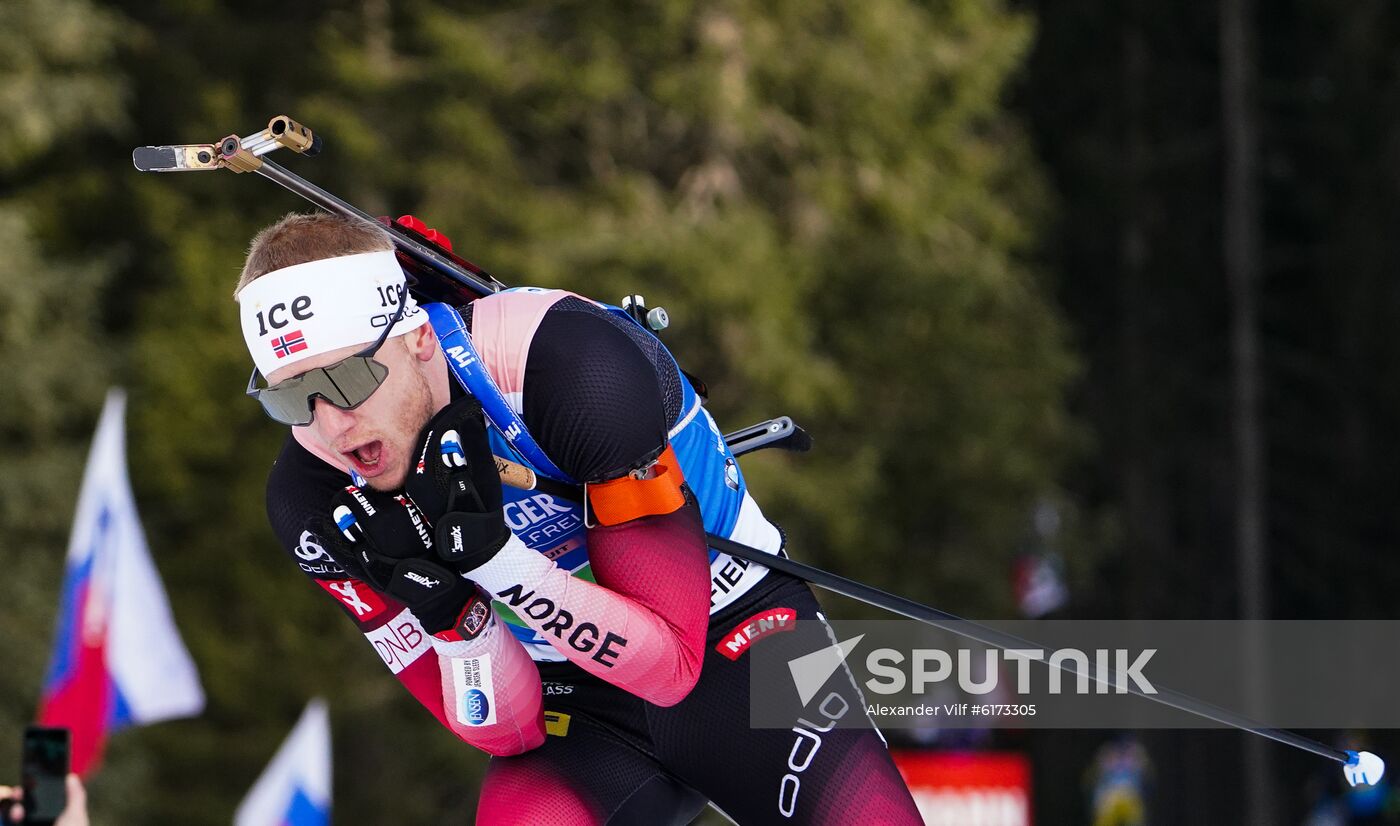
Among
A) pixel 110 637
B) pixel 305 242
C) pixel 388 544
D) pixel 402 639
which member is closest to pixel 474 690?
pixel 402 639

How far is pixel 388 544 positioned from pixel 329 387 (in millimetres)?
348

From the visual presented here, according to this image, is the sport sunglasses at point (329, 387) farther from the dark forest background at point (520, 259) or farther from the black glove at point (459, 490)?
the dark forest background at point (520, 259)

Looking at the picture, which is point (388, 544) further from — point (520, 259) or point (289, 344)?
point (520, 259)

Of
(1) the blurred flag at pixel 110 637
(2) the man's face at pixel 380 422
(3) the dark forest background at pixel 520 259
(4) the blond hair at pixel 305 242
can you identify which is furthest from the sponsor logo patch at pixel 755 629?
(3) the dark forest background at pixel 520 259

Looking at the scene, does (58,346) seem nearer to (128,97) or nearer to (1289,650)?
(128,97)

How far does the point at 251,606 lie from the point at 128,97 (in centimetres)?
556

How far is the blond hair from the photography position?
4184 millimetres

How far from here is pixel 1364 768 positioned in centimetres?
467

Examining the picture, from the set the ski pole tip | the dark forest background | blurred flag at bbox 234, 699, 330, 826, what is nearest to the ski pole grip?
the ski pole tip

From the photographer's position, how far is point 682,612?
418 cm

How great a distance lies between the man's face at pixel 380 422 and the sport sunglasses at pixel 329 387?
0.01m

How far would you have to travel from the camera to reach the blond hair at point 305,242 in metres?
4.18

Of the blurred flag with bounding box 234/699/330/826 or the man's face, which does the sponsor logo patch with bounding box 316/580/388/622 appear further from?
the blurred flag with bounding box 234/699/330/826

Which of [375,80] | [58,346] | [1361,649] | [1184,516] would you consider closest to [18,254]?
[58,346]
